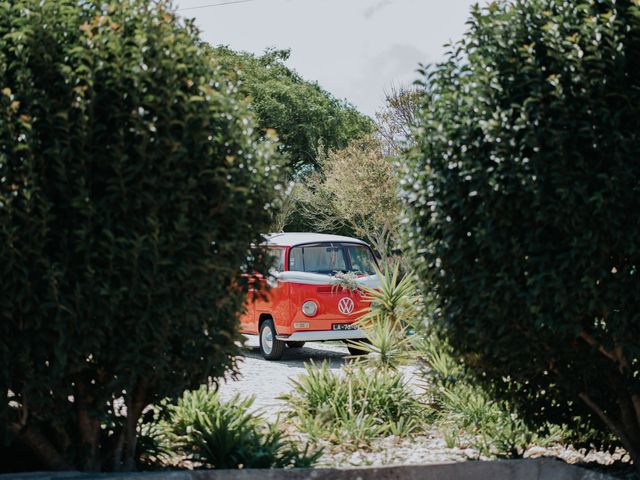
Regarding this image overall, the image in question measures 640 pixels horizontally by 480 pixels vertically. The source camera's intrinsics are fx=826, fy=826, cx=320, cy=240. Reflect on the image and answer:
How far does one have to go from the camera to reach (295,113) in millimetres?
45594

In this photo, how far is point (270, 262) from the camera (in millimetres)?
5168

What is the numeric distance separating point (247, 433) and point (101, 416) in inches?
52.5

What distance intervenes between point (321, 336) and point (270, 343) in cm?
96

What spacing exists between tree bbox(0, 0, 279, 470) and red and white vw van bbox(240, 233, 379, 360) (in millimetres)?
7687

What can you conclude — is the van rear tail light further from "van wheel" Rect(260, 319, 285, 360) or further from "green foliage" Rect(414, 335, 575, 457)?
"green foliage" Rect(414, 335, 575, 457)

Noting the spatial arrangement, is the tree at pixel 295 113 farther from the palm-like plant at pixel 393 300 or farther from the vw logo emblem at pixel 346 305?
the palm-like plant at pixel 393 300

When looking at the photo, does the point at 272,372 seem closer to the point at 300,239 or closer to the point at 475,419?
the point at 300,239

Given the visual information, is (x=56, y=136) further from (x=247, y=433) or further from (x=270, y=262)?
(x=247, y=433)

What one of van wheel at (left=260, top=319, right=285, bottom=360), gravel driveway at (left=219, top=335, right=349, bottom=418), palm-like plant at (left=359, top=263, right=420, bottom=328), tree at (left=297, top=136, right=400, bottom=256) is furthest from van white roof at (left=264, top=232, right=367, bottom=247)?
tree at (left=297, top=136, right=400, bottom=256)

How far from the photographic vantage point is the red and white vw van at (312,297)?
12789 millimetres

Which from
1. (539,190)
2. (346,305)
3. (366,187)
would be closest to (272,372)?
(346,305)

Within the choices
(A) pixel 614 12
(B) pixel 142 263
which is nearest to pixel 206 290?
(B) pixel 142 263

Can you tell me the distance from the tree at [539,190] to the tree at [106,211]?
1356mm

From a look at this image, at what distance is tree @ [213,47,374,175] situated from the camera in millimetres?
44750
